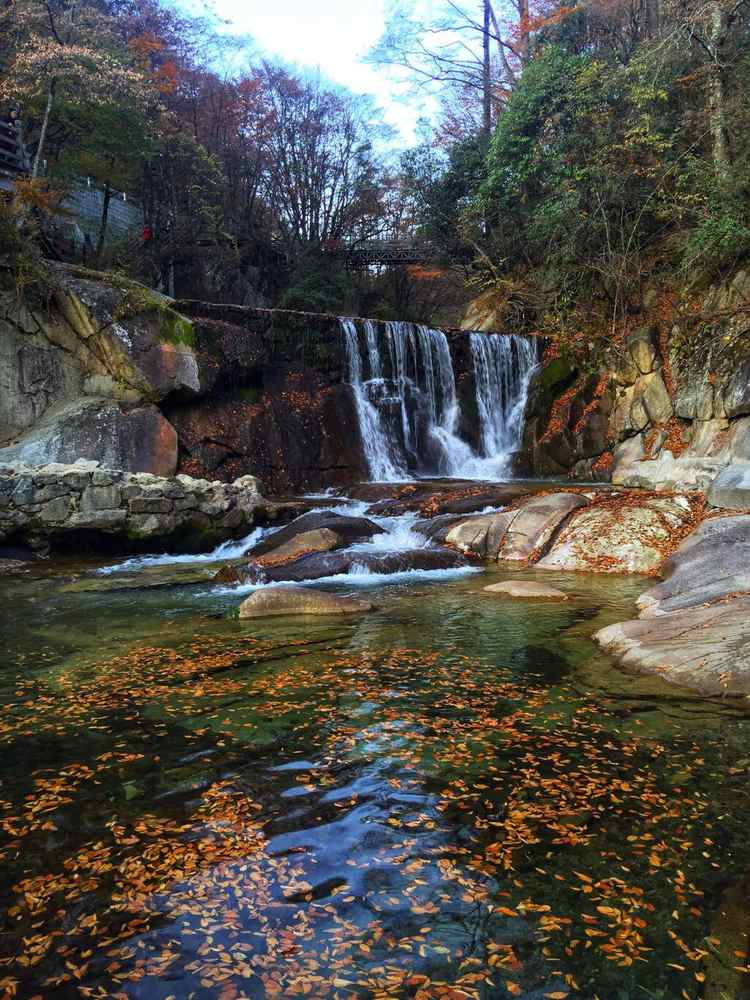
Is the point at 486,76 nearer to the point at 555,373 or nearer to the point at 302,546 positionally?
the point at 555,373

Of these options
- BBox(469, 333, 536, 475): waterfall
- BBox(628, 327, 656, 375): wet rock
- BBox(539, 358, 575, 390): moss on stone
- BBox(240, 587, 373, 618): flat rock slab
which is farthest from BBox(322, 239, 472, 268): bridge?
BBox(240, 587, 373, 618): flat rock slab

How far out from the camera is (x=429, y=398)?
1980cm

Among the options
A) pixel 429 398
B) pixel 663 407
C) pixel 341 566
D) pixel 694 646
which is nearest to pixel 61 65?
pixel 429 398

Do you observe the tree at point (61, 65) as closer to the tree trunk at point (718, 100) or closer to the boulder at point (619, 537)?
the tree trunk at point (718, 100)

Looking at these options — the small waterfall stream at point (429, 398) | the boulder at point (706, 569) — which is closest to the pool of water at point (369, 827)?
the boulder at point (706, 569)

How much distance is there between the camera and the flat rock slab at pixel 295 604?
8.30 meters

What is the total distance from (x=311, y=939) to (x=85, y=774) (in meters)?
2.08

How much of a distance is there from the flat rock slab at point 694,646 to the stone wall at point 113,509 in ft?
27.2

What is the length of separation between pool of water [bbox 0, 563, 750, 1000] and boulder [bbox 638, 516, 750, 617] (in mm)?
1525

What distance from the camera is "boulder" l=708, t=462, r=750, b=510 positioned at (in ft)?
37.2

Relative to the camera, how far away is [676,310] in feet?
58.2

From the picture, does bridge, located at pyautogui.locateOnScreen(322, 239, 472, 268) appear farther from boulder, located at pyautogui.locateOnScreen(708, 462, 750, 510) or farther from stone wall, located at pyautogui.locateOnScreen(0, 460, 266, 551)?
boulder, located at pyautogui.locateOnScreen(708, 462, 750, 510)

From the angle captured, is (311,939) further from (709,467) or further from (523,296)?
(523,296)

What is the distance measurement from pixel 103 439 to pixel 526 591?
412 inches
